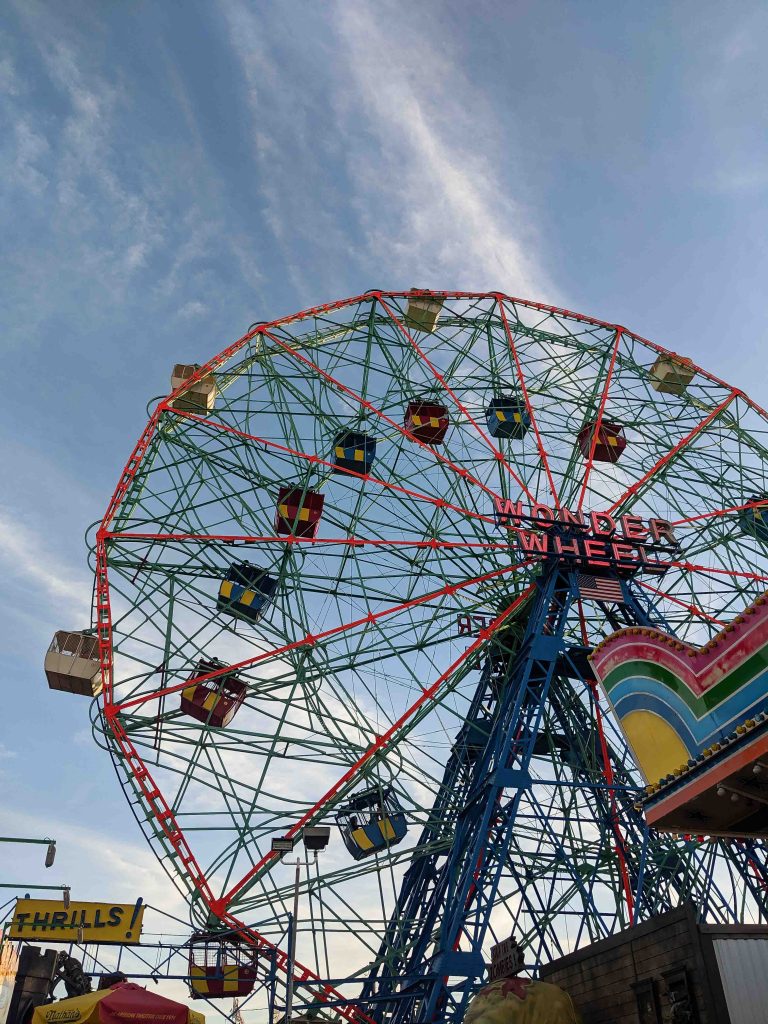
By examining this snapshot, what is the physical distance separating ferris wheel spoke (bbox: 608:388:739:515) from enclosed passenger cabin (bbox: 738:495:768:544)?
2.62 metres

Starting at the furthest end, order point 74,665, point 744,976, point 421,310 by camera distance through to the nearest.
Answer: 1. point 421,310
2. point 74,665
3. point 744,976

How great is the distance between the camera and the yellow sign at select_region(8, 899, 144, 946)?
33844mm

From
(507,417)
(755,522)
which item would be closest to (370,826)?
(507,417)

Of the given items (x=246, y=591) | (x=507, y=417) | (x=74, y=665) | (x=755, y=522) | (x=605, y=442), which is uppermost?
(x=507, y=417)

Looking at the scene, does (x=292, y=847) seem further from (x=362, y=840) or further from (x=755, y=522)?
(x=755, y=522)

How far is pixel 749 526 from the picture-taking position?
1032 inches

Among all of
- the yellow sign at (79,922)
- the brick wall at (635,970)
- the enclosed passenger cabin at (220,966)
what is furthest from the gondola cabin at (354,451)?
the yellow sign at (79,922)

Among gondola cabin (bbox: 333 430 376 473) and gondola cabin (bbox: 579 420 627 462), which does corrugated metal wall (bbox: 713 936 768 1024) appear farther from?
gondola cabin (bbox: 579 420 627 462)

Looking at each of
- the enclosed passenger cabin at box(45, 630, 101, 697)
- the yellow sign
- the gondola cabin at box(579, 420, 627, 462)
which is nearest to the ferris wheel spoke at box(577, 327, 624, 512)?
the gondola cabin at box(579, 420, 627, 462)

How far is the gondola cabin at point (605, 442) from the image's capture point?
27.0m

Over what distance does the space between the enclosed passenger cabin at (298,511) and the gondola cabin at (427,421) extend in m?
4.39

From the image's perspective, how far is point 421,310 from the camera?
2791cm

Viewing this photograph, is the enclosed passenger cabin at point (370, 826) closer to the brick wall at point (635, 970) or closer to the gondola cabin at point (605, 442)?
the brick wall at point (635, 970)

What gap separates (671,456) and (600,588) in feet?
21.5
